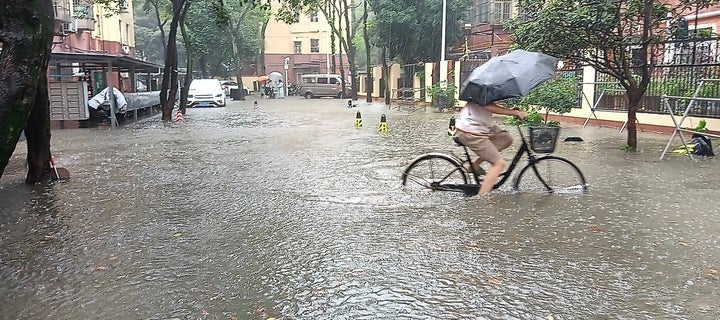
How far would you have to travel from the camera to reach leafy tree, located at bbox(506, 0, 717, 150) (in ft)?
37.0

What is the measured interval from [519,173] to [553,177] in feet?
1.55

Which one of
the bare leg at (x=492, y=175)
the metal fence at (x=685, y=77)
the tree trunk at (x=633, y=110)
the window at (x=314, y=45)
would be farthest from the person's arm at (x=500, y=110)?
the window at (x=314, y=45)

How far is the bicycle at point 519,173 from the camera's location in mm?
7426

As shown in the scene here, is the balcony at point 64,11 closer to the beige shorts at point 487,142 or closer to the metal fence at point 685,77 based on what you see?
the metal fence at point 685,77

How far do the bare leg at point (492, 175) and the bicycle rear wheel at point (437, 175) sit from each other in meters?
0.19

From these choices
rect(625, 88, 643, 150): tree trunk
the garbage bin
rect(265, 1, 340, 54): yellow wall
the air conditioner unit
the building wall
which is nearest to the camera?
rect(625, 88, 643, 150): tree trunk

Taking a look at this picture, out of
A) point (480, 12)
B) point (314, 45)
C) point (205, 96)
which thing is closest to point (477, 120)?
point (205, 96)

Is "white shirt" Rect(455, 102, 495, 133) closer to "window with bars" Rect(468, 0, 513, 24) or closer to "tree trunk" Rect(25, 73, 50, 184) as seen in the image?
"tree trunk" Rect(25, 73, 50, 184)

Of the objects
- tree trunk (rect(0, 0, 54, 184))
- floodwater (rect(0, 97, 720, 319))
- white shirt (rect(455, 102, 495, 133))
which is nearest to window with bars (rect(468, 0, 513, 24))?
floodwater (rect(0, 97, 720, 319))

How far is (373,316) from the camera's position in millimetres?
3992

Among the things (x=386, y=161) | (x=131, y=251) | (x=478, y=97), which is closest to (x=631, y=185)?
(x=478, y=97)

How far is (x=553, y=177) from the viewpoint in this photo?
7949 mm

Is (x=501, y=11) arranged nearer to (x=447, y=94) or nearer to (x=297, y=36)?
(x=447, y=94)

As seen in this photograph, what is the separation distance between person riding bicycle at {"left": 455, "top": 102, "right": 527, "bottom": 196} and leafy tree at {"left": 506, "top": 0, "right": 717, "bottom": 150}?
5316mm
